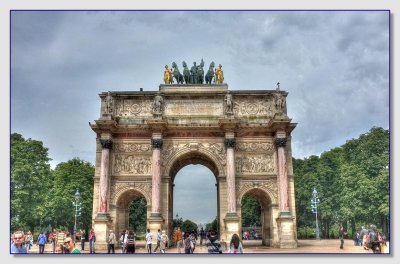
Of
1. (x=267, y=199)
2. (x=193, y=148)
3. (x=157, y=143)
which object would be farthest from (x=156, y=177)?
(x=267, y=199)

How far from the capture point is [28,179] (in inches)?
1414

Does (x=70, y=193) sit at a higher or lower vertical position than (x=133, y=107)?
lower

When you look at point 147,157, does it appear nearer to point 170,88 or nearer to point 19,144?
point 170,88

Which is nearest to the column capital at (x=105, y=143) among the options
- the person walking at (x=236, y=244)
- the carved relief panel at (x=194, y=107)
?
the carved relief panel at (x=194, y=107)

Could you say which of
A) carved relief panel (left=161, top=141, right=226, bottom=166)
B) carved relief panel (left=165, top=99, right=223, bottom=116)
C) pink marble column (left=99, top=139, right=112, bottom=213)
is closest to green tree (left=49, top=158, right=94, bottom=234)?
pink marble column (left=99, top=139, right=112, bottom=213)

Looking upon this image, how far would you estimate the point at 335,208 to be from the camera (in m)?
42.8

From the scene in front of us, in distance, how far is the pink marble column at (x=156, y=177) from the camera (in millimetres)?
26781

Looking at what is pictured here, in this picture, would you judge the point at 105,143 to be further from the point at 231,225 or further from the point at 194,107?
the point at 231,225

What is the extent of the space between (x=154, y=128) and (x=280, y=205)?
9.54 metres

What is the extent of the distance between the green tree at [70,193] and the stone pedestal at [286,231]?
82.1 feet

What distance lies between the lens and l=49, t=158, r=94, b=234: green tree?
42938 mm

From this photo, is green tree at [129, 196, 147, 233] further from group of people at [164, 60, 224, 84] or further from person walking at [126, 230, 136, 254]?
person walking at [126, 230, 136, 254]

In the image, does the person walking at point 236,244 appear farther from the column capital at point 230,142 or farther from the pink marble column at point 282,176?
the column capital at point 230,142

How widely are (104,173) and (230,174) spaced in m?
8.16
